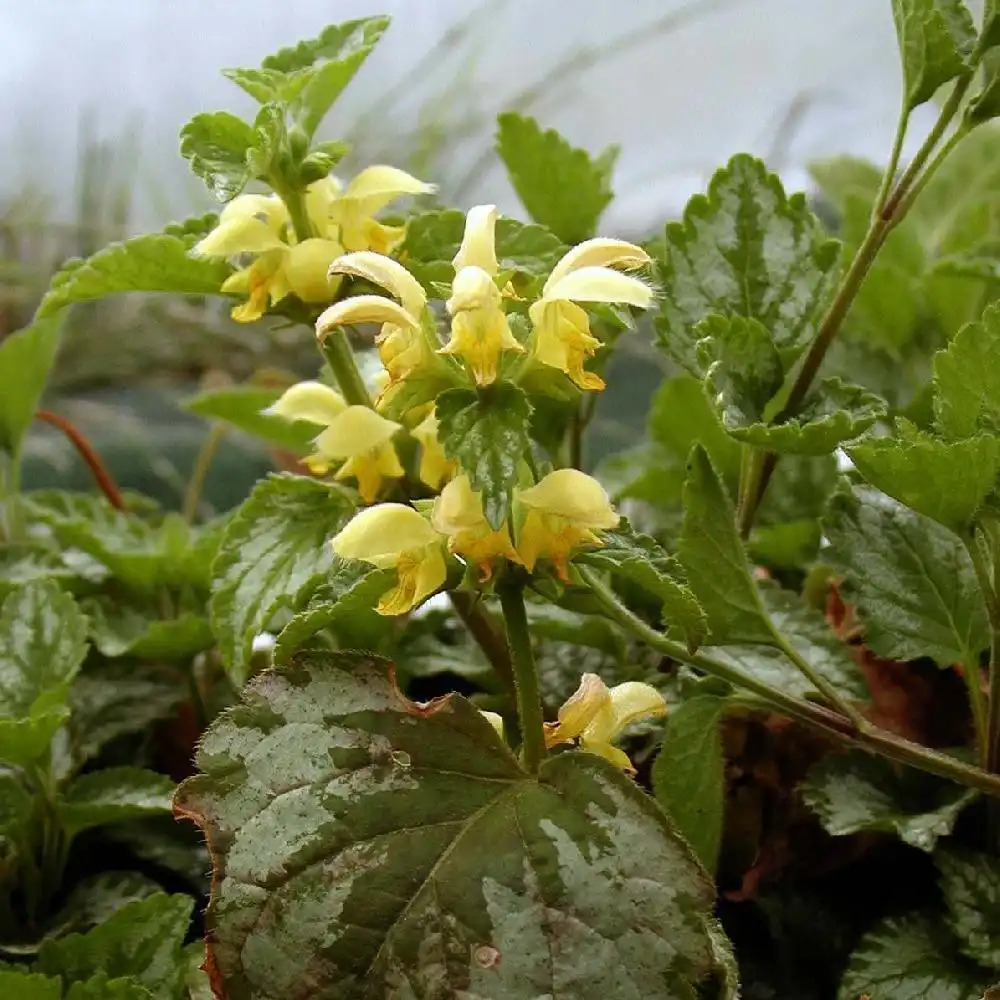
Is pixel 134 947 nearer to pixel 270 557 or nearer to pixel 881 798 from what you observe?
Result: pixel 270 557

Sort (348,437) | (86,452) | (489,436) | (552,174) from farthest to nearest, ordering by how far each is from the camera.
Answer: (86,452) → (552,174) → (348,437) → (489,436)

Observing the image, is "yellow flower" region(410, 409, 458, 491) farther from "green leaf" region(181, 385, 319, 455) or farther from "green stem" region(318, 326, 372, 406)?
"green leaf" region(181, 385, 319, 455)

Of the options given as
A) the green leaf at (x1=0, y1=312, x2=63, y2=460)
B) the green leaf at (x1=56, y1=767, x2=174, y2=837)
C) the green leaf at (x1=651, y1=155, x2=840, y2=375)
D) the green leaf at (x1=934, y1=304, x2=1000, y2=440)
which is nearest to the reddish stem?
the green leaf at (x1=0, y1=312, x2=63, y2=460)

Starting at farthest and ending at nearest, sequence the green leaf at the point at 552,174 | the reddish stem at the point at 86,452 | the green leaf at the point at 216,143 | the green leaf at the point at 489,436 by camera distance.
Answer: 1. the reddish stem at the point at 86,452
2. the green leaf at the point at 552,174
3. the green leaf at the point at 216,143
4. the green leaf at the point at 489,436

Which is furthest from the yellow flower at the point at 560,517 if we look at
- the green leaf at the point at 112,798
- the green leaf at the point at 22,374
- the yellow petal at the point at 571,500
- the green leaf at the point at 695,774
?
the green leaf at the point at 22,374

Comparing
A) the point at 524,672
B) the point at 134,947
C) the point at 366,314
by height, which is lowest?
the point at 134,947

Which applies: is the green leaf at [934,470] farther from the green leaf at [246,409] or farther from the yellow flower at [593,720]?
the green leaf at [246,409]

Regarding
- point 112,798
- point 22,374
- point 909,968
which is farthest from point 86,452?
point 909,968
